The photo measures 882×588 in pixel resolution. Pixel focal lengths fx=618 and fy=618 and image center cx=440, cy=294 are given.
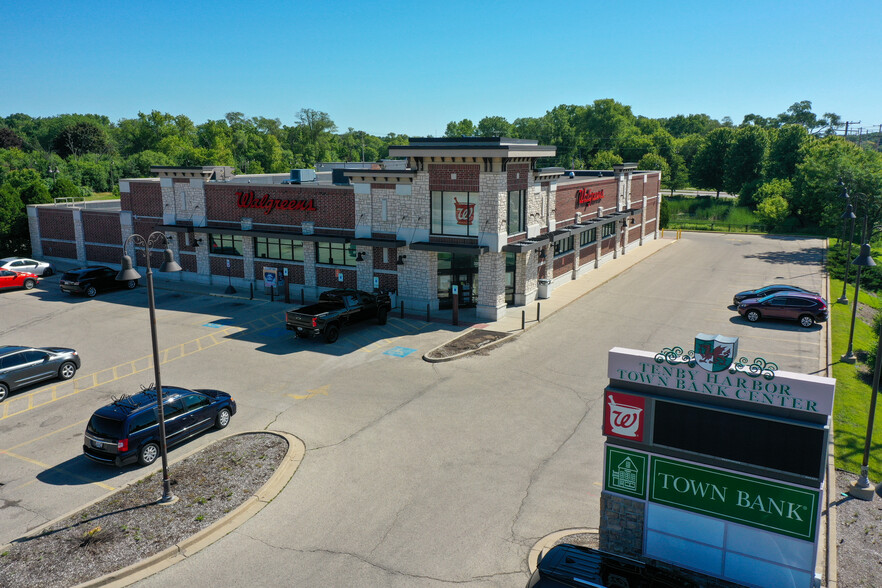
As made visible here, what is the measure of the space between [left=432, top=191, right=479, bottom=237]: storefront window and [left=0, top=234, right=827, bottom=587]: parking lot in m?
5.06

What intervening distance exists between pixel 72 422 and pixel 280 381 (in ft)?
22.1

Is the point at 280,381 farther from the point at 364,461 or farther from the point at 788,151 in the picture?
the point at 788,151

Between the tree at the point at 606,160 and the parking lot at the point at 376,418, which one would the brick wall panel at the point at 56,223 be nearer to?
the parking lot at the point at 376,418

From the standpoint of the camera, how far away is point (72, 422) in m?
19.7

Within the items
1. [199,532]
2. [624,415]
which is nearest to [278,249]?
[199,532]

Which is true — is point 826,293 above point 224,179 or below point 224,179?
below

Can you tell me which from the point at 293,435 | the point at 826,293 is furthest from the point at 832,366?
the point at 293,435

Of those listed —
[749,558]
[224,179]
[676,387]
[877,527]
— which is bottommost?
[877,527]

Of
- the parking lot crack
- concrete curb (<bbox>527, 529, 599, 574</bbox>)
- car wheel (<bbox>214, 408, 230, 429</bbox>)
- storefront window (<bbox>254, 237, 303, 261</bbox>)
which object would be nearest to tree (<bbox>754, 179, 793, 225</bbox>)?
storefront window (<bbox>254, 237, 303, 261</bbox>)

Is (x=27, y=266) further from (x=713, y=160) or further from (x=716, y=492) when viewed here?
(x=713, y=160)

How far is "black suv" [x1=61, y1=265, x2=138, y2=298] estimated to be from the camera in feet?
121

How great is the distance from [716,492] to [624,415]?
2.00 metres

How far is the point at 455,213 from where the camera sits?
31531 mm

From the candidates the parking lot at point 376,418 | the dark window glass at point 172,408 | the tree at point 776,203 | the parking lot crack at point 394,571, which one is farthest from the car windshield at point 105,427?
the tree at point 776,203
